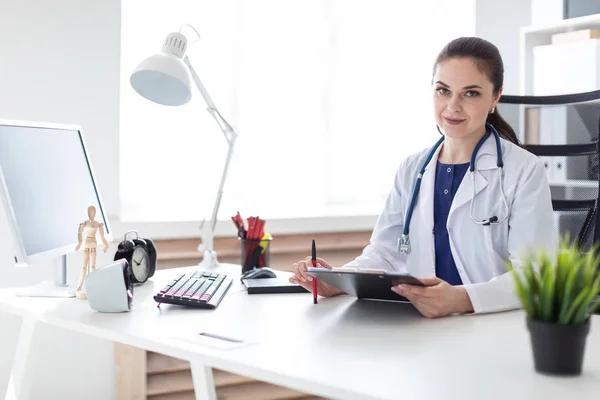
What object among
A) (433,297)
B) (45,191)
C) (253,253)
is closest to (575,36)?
(253,253)

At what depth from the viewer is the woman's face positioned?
6.23ft

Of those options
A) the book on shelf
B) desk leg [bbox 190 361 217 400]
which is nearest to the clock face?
desk leg [bbox 190 361 217 400]

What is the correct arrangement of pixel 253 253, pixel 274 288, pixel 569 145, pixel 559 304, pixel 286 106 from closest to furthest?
pixel 559 304 < pixel 274 288 < pixel 253 253 < pixel 569 145 < pixel 286 106

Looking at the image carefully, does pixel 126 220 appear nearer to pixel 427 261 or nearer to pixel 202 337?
pixel 427 261

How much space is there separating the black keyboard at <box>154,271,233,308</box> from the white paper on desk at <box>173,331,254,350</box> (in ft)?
0.78

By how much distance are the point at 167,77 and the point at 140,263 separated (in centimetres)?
52

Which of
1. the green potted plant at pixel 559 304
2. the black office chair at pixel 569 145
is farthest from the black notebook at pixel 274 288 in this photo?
the black office chair at pixel 569 145

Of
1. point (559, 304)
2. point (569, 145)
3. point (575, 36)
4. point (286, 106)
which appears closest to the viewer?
point (559, 304)

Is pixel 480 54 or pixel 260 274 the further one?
pixel 260 274

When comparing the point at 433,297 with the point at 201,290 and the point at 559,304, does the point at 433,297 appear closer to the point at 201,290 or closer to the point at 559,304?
the point at 559,304

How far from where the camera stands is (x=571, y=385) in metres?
1.05

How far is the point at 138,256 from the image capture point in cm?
200

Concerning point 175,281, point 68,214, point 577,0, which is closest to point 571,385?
point 175,281

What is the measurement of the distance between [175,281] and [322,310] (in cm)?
42
